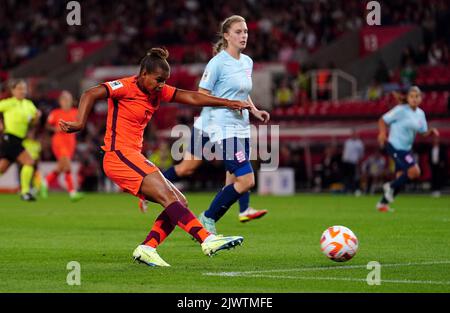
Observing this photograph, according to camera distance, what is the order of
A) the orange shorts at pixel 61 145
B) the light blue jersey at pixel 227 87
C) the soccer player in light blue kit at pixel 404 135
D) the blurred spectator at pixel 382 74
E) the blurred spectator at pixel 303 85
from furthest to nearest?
the blurred spectator at pixel 303 85 → the blurred spectator at pixel 382 74 → the orange shorts at pixel 61 145 → the soccer player in light blue kit at pixel 404 135 → the light blue jersey at pixel 227 87

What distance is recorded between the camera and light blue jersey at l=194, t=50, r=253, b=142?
13133 millimetres

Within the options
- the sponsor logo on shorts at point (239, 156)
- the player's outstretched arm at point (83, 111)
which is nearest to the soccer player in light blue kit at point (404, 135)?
the sponsor logo on shorts at point (239, 156)

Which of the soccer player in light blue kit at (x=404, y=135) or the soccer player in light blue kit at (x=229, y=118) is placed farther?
the soccer player in light blue kit at (x=404, y=135)

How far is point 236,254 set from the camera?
10984mm

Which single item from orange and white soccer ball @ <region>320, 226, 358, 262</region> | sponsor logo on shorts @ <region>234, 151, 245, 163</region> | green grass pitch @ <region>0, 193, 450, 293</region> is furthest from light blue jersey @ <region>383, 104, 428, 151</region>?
orange and white soccer ball @ <region>320, 226, 358, 262</region>

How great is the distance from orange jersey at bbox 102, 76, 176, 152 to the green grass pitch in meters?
1.20

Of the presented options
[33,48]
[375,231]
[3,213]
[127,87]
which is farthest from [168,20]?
[127,87]

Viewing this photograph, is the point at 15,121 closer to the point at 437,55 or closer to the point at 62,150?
the point at 62,150

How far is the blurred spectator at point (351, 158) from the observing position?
30.2 metres

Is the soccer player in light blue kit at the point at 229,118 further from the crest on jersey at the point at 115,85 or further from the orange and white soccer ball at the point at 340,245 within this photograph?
the crest on jersey at the point at 115,85

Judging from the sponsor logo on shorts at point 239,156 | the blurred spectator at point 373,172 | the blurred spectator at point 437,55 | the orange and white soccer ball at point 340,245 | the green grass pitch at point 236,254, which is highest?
the blurred spectator at point 437,55

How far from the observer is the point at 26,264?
33.2 ft

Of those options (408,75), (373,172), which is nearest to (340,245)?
(373,172)

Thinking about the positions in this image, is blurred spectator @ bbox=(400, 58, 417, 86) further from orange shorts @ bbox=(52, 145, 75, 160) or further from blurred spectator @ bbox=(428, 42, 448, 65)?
orange shorts @ bbox=(52, 145, 75, 160)
